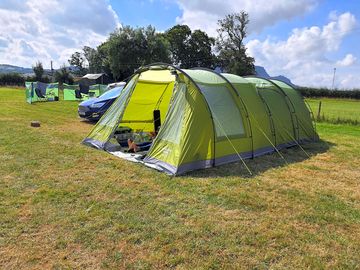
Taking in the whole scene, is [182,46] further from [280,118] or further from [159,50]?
[280,118]

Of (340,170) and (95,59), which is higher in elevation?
(95,59)

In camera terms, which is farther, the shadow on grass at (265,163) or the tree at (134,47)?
the tree at (134,47)

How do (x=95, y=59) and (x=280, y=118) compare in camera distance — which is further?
(x=95, y=59)

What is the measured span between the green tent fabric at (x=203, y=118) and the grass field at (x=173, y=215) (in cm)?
37

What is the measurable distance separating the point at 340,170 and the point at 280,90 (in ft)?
10.2

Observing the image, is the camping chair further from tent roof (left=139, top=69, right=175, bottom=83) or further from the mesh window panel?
tent roof (left=139, top=69, right=175, bottom=83)

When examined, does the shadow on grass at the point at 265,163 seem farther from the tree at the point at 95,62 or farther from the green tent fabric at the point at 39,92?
the tree at the point at 95,62

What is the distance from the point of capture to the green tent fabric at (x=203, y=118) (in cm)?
614

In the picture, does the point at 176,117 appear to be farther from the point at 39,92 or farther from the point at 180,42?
the point at 180,42

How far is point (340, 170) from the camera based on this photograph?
6770 mm

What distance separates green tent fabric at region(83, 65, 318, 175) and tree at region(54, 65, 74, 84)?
4395cm

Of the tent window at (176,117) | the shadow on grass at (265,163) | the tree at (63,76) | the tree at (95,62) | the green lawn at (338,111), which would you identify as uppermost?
the tree at (95,62)

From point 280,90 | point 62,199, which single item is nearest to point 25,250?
point 62,199

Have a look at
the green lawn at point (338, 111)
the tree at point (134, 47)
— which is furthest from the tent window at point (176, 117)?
the tree at point (134, 47)
